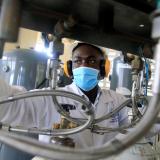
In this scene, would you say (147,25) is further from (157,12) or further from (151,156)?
(151,156)

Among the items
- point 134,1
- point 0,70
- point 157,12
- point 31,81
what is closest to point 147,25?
point 134,1

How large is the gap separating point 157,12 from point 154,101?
0.11m

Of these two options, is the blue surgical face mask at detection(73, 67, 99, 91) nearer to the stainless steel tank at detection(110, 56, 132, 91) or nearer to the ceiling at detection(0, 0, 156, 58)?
the ceiling at detection(0, 0, 156, 58)

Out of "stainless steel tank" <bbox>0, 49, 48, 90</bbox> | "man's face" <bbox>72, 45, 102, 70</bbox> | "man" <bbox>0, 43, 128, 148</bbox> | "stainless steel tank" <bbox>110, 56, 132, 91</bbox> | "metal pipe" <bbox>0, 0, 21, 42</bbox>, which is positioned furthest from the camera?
"stainless steel tank" <bbox>110, 56, 132, 91</bbox>

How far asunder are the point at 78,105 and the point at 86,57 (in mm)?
227

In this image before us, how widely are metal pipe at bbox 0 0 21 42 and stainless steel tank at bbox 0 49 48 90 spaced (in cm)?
131

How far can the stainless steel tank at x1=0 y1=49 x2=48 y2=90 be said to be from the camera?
1.71 metres

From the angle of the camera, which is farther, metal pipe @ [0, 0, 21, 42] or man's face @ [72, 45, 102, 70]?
man's face @ [72, 45, 102, 70]

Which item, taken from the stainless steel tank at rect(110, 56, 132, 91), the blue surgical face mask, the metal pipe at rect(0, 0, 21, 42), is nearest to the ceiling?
the metal pipe at rect(0, 0, 21, 42)

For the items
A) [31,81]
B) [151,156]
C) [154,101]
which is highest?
[31,81]

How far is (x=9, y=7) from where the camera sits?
0.40 m

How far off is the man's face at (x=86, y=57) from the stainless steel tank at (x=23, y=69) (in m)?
0.50

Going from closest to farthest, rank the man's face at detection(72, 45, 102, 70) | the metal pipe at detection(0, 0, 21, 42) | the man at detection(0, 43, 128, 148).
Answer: the metal pipe at detection(0, 0, 21, 42)
the man at detection(0, 43, 128, 148)
the man's face at detection(72, 45, 102, 70)

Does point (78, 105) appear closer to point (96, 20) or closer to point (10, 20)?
point (96, 20)
